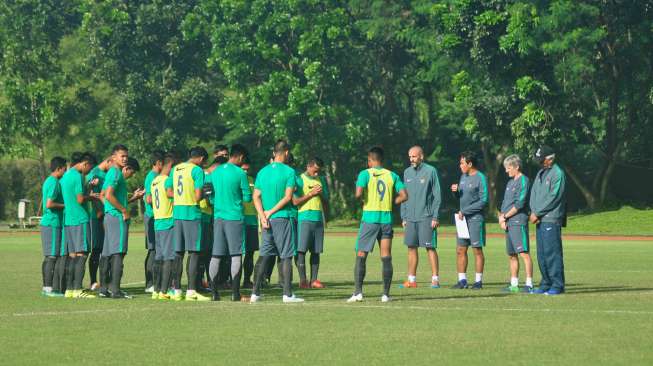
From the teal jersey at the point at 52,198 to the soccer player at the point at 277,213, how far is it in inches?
133

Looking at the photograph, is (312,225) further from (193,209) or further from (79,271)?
(79,271)

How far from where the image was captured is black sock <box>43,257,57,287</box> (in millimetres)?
18719

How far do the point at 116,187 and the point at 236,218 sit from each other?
1.85 metres

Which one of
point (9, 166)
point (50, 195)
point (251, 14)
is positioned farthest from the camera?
point (9, 166)

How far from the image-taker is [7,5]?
65.4 meters

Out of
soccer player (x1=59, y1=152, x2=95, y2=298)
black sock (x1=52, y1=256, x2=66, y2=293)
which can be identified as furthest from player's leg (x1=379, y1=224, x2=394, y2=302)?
black sock (x1=52, y1=256, x2=66, y2=293)

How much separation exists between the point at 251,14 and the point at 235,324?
42.2 m

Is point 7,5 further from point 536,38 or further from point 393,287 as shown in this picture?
point 393,287

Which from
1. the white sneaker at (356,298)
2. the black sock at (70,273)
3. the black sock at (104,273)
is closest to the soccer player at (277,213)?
the white sneaker at (356,298)

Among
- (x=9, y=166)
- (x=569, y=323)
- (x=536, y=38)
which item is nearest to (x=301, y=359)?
(x=569, y=323)

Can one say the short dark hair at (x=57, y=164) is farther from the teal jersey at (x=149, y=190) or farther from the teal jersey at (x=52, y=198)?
the teal jersey at (x=149, y=190)

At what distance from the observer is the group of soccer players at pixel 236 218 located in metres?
16.8

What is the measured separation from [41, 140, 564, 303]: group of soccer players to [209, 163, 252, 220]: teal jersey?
0.01m

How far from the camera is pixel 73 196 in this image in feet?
59.6
